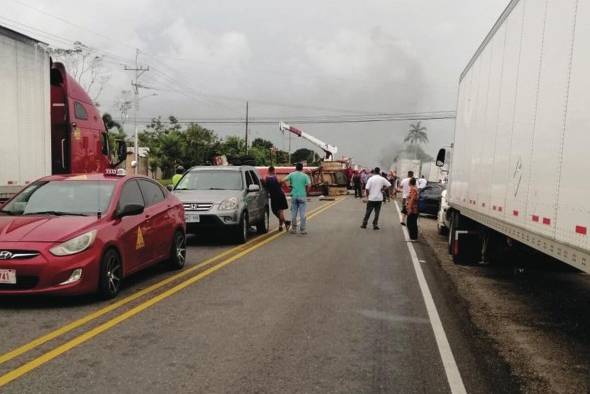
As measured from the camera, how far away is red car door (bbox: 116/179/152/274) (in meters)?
7.46

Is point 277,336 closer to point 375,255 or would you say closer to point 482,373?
point 482,373

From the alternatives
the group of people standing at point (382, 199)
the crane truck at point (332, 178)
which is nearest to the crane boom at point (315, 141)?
the crane truck at point (332, 178)

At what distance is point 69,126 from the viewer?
11852mm

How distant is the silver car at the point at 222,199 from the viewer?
12.5m

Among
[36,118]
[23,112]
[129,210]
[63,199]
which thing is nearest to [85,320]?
[129,210]

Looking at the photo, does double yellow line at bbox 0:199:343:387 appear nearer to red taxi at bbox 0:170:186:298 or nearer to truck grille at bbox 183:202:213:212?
red taxi at bbox 0:170:186:298

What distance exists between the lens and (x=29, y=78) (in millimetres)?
9906

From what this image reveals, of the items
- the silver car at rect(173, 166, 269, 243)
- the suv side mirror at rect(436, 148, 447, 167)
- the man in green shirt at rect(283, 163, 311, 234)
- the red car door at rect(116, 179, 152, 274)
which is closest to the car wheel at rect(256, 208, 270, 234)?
the silver car at rect(173, 166, 269, 243)

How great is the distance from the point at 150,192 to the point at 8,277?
2837mm

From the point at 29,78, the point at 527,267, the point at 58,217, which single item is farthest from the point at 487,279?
the point at 29,78

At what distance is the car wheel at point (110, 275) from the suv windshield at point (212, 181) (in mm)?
6330

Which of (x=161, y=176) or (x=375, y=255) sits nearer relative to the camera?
(x=375, y=255)

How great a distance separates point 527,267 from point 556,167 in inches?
147

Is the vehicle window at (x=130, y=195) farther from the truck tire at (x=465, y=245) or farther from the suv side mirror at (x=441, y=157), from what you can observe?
the suv side mirror at (x=441, y=157)
